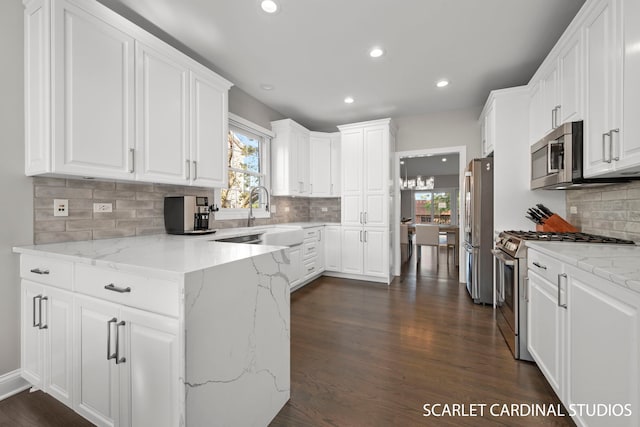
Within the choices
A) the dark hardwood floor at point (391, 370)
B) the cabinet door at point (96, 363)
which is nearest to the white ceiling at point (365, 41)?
the cabinet door at point (96, 363)

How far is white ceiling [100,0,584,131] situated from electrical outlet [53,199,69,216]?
1591 millimetres

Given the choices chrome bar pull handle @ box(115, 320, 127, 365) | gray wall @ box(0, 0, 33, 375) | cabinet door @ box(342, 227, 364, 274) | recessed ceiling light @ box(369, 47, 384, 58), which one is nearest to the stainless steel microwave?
recessed ceiling light @ box(369, 47, 384, 58)

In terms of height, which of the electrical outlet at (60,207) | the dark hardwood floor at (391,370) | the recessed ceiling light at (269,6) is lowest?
the dark hardwood floor at (391,370)

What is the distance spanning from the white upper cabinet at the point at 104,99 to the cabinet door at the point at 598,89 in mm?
2920

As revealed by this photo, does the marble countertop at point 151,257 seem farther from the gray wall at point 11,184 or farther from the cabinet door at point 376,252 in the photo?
the cabinet door at point 376,252

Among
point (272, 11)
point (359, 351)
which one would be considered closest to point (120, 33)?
point (272, 11)

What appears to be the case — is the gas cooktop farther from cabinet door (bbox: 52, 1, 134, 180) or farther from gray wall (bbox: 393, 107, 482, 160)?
cabinet door (bbox: 52, 1, 134, 180)

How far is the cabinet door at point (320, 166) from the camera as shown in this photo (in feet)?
15.5

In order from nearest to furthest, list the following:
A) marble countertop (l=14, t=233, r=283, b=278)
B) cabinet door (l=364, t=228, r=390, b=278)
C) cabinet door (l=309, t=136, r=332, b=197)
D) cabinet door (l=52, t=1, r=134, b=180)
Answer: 1. marble countertop (l=14, t=233, r=283, b=278)
2. cabinet door (l=52, t=1, r=134, b=180)
3. cabinet door (l=364, t=228, r=390, b=278)
4. cabinet door (l=309, t=136, r=332, b=197)

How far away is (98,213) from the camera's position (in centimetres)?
202

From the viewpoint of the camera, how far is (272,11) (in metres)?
2.12

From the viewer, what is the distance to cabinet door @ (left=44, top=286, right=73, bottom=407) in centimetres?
138

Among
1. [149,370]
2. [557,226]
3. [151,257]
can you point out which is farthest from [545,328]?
[151,257]

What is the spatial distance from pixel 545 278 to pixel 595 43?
153cm
